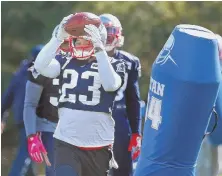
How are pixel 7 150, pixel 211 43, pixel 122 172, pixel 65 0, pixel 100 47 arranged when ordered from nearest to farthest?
pixel 211 43, pixel 100 47, pixel 122 172, pixel 7 150, pixel 65 0

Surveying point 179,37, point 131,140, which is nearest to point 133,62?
point 131,140

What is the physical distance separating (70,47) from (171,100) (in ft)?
4.49

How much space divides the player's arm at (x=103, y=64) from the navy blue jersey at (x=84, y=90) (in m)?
0.08

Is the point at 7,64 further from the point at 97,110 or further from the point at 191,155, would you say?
the point at 191,155

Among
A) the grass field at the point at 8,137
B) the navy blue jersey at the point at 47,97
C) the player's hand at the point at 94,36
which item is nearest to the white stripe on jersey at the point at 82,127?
the player's hand at the point at 94,36

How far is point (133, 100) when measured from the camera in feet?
23.4

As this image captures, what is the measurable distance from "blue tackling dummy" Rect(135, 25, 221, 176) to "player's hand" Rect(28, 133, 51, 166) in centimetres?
212

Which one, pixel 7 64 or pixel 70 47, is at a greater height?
pixel 70 47

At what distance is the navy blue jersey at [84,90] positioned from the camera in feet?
19.4

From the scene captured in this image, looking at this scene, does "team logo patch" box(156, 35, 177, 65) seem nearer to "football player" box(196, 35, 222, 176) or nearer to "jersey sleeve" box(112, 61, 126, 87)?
"football player" box(196, 35, 222, 176)

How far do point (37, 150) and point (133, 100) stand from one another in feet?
2.90

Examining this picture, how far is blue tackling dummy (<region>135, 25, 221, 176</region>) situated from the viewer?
15.6 ft

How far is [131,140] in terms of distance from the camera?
717cm

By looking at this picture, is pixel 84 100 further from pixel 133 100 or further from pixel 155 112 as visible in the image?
pixel 133 100
